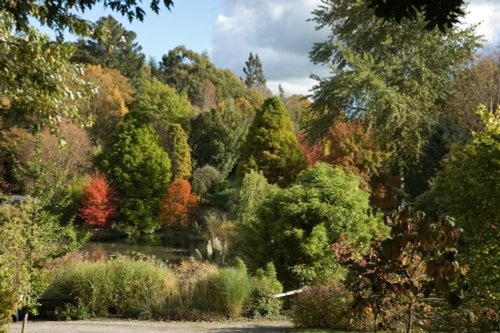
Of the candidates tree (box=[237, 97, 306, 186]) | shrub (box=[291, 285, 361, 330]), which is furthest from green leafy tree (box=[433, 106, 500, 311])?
tree (box=[237, 97, 306, 186])

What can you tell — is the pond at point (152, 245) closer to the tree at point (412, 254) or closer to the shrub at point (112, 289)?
the shrub at point (112, 289)

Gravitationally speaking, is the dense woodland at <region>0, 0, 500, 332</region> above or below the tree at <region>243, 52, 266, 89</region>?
below

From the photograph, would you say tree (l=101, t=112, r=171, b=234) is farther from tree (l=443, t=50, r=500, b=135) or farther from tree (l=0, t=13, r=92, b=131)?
tree (l=0, t=13, r=92, b=131)

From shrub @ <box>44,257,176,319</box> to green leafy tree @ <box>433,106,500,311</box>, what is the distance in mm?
7179

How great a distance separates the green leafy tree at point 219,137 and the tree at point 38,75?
29998 millimetres

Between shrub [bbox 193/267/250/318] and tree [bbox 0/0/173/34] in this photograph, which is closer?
tree [bbox 0/0/173/34]

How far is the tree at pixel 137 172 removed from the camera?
33.8m

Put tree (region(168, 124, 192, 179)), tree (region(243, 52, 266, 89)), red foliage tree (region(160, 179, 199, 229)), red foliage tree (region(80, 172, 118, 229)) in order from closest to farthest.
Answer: red foliage tree (region(80, 172, 118, 229)) → red foliage tree (region(160, 179, 199, 229)) → tree (region(168, 124, 192, 179)) → tree (region(243, 52, 266, 89))

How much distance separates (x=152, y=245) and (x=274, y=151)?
945 centimetres

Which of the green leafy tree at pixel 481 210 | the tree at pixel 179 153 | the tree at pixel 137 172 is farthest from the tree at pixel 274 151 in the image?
the green leafy tree at pixel 481 210

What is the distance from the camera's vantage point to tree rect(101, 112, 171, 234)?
3384cm

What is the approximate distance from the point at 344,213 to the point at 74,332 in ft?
23.3

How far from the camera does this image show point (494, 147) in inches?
300

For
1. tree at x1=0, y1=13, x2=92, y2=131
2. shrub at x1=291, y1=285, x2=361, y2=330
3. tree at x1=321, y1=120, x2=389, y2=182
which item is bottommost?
shrub at x1=291, y1=285, x2=361, y2=330
